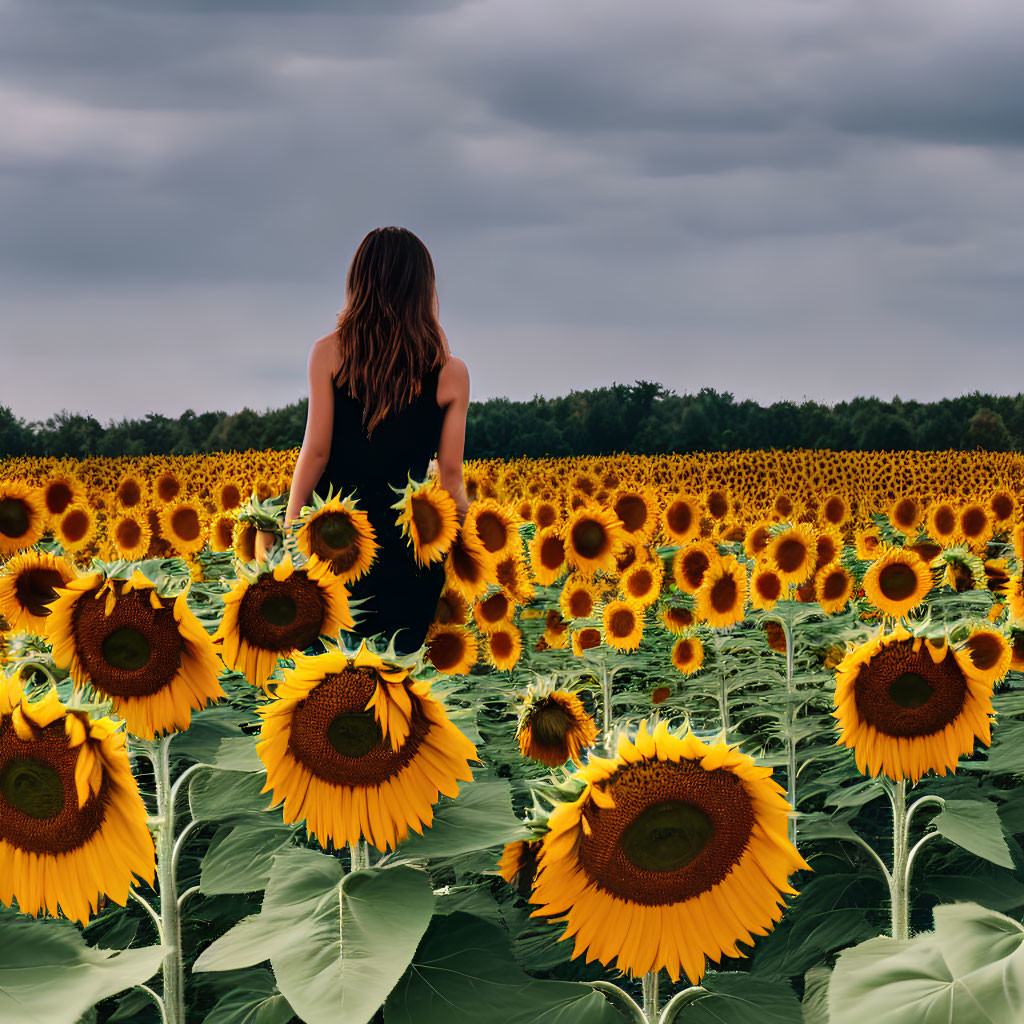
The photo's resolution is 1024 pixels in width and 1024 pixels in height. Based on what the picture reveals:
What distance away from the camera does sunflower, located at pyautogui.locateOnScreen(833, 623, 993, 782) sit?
A: 8.23ft

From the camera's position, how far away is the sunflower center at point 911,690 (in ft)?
8.25

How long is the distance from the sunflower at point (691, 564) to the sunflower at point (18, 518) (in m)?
4.87

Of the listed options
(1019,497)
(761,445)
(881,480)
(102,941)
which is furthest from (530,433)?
(102,941)

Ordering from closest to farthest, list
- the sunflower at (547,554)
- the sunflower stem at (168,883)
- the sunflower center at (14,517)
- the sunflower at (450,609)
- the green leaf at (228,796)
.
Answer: the green leaf at (228,796) < the sunflower stem at (168,883) < the sunflower at (450,609) < the sunflower at (547,554) < the sunflower center at (14,517)

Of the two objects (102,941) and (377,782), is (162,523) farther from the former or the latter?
(377,782)

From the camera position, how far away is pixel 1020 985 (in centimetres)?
120

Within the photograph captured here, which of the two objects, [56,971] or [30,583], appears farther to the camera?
[30,583]

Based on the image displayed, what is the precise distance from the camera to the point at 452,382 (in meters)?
4.84

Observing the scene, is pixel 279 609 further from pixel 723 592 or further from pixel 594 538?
pixel 594 538

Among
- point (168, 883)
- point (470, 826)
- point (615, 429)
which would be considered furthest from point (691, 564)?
point (615, 429)

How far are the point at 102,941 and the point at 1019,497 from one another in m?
9.02

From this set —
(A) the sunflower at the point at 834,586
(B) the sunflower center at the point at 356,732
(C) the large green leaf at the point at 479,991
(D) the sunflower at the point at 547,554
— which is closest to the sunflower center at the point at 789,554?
(A) the sunflower at the point at 834,586

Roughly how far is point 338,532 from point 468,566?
1.18 metres

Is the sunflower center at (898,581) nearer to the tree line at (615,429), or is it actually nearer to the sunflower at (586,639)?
the sunflower at (586,639)
